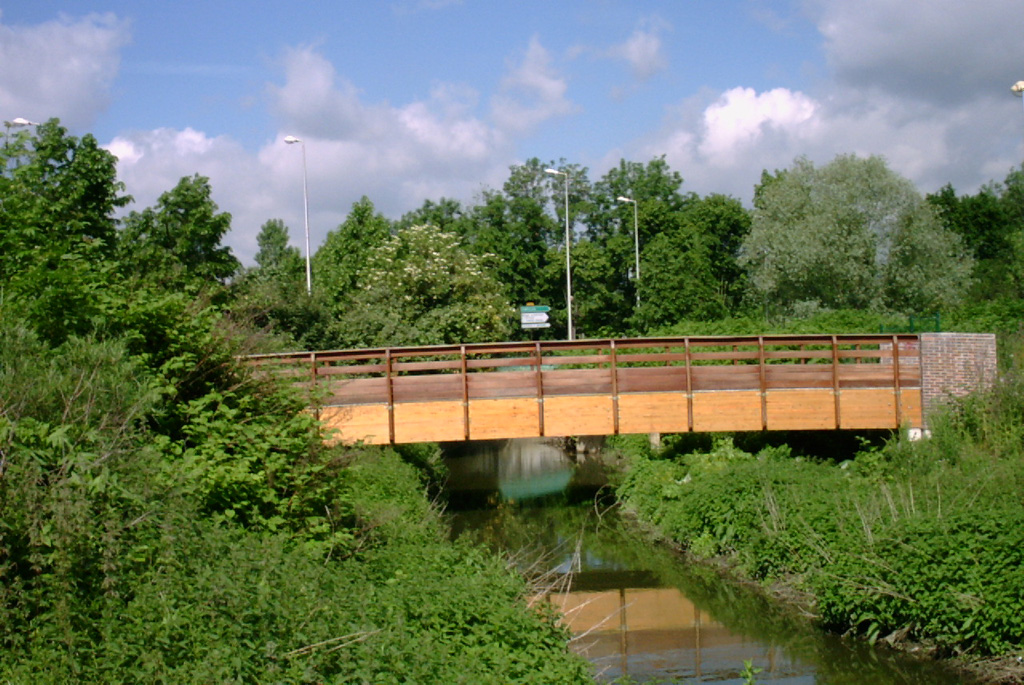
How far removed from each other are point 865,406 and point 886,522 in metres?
7.35

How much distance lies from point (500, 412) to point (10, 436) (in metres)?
12.9

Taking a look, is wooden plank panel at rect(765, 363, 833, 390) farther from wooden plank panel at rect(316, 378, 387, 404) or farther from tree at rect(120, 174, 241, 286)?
tree at rect(120, 174, 241, 286)

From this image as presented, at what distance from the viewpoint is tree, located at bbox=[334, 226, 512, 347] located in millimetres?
27531

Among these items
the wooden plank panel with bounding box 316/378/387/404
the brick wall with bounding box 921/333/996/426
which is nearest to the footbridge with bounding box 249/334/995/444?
A: the wooden plank panel with bounding box 316/378/387/404

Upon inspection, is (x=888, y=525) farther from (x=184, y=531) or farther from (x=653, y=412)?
(x=184, y=531)

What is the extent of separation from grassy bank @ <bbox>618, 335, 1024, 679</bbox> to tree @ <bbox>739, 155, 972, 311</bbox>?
18.4 meters

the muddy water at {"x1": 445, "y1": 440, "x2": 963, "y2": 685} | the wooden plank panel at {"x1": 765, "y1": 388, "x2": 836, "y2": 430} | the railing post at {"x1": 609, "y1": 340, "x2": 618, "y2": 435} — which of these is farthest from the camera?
the wooden plank panel at {"x1": 765, "y1": 388, "x2": 836, "y2": 430}

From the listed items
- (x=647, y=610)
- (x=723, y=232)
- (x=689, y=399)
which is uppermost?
(x=723, y=232)

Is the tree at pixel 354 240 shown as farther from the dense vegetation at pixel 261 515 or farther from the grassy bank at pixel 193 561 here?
the grassy bank at pixel 193 561

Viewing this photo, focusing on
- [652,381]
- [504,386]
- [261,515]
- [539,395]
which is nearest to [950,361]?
[652,381]

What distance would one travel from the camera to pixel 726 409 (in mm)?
19344

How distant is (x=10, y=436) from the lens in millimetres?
6809

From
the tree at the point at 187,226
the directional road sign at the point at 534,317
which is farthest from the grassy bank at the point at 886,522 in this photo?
the tree at the point at 187,226

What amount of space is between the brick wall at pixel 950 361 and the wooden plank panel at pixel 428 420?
8.97 meters
